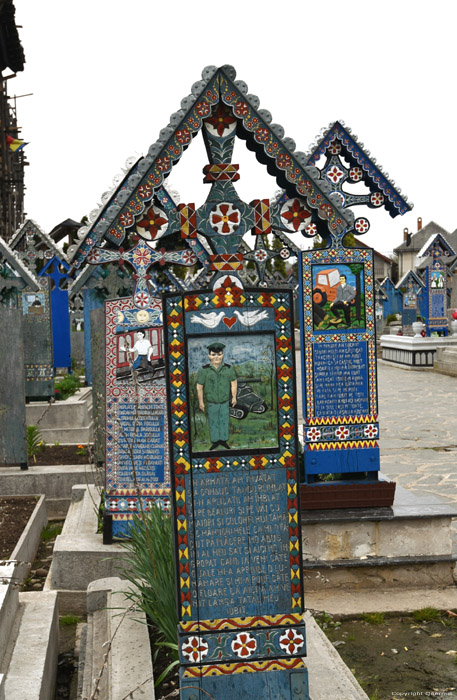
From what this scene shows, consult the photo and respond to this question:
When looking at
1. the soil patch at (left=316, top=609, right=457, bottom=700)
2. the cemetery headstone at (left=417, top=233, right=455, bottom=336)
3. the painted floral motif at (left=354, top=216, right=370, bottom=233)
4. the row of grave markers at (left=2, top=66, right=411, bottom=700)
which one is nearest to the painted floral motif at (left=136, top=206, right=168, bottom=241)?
the row of grave markers at (left=2, top=66, right=411, bottom=700)

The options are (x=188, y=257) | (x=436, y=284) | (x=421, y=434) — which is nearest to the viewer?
(x=188, y=257)

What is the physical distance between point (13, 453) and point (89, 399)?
500cm

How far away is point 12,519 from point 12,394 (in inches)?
70.6

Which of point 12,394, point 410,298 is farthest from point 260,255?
point 410,298

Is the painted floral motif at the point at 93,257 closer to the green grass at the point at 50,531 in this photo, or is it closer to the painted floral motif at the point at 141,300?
the painted floral motif at the point at 141,300

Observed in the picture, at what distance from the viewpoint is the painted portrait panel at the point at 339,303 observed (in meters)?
7.15

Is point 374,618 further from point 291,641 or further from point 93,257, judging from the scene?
point 93,257

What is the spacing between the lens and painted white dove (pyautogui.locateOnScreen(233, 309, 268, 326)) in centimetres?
380

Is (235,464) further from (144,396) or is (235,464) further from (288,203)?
(144,396)

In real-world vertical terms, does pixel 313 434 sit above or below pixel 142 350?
below

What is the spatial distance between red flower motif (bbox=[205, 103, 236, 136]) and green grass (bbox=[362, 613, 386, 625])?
3.52m

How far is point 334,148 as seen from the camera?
8.20m

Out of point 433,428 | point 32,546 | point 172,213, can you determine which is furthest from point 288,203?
point 433,428

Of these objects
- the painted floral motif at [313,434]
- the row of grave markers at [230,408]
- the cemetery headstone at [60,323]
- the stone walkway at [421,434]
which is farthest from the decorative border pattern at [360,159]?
the cemetery headstone at [60,323]
